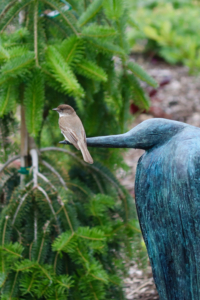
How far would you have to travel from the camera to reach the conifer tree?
5.77 feet

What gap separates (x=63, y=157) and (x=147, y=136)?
1.29 metres

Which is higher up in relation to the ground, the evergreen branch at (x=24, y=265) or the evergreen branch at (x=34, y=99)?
the evergreen branch at (x=34, y=99)

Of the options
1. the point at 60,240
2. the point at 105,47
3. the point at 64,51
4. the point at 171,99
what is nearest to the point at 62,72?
the point at 64,51

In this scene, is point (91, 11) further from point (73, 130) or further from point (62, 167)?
point (62, 167)

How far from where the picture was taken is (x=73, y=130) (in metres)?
1.60

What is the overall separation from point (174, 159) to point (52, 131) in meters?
1.56

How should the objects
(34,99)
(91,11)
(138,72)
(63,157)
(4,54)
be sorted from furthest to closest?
(63,157) < (138,72) < (91,11) < (34,99) < (4,54)

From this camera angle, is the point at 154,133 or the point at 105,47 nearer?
the point at 154,133

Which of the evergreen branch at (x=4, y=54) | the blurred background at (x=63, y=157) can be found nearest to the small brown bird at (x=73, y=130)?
the blurred background at (x=63, y=157)

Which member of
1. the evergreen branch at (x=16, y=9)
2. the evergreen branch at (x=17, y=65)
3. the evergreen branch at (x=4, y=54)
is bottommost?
the evergreen branch at (x=17, y=65)

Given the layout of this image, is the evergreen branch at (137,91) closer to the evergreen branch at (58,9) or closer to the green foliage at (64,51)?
the green foliage at (64,51)

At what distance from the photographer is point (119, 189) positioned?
7.23ft

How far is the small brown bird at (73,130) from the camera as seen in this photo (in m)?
1.44

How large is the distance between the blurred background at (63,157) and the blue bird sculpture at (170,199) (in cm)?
53
